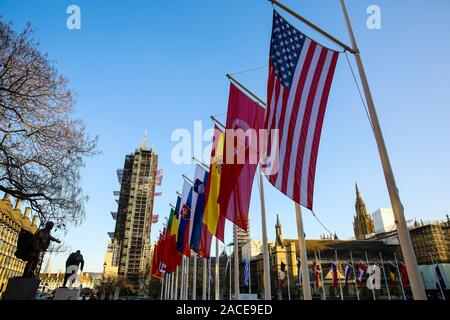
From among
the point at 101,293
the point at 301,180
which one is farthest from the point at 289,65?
the point at 101,293

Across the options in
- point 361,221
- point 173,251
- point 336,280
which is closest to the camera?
point 173,251

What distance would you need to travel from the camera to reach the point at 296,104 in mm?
8133

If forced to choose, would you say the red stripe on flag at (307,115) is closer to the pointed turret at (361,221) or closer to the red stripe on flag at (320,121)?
the red stripe on flag at (320,121)

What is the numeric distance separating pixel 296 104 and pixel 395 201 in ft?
11.6

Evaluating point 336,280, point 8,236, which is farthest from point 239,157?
point 8,236

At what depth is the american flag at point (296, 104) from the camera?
778 cm

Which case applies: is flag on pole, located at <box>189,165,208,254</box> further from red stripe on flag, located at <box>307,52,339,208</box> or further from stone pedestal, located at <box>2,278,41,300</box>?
red stripe on flag, located at <box>307,52,339,208</box>

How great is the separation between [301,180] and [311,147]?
95 cm

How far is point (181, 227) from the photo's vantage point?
23.0 meters

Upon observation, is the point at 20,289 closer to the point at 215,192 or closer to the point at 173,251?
the point at 215,192

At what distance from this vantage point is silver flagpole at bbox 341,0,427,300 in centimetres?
579

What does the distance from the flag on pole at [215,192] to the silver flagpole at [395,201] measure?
920 cm

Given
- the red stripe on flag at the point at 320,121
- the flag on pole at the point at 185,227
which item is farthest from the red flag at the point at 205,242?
the red stripe on flag at the point at 320,121

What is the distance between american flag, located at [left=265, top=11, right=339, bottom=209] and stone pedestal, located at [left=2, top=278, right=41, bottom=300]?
1175 centimetres
